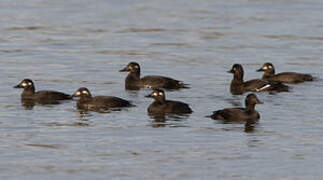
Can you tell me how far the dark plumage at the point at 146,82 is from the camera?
101 ft

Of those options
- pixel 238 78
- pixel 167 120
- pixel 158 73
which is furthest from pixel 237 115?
pixel 158 73

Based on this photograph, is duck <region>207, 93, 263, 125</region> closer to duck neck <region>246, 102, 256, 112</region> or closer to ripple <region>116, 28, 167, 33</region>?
duck neck <region>246, 102, 256, 112</region>

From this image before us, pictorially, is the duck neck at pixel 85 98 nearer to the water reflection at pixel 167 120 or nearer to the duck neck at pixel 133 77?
the water reflection at pixel 167 120

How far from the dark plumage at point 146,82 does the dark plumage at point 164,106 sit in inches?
166

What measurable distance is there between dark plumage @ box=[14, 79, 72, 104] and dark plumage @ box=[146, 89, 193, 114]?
2.87 metres

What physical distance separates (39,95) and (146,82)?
4302mm

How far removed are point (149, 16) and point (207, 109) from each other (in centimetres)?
2331

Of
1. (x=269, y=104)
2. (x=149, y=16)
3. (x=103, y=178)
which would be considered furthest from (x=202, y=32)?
(x=103, y=178)

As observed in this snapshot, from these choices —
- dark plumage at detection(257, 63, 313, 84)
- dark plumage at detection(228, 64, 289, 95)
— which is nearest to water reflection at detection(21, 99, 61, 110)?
dark plumage at detection(228, 64, 289, 95)

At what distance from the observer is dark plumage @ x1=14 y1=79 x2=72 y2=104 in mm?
27828

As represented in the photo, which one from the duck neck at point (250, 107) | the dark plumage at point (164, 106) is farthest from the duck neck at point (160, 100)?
the duck neck at point (250, 107)

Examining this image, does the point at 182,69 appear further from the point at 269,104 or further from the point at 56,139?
the point at 56,139

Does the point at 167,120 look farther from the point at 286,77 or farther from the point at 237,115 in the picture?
the point at 286,77

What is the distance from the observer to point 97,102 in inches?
1052
